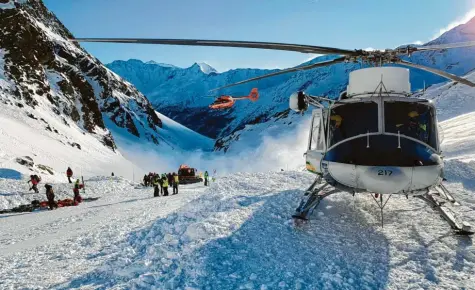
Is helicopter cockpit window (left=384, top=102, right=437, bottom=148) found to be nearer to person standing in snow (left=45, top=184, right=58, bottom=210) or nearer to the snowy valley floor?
the snowy valley floor

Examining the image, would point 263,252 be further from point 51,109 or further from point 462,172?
point 51,109

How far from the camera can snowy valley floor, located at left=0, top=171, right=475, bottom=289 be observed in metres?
5.32

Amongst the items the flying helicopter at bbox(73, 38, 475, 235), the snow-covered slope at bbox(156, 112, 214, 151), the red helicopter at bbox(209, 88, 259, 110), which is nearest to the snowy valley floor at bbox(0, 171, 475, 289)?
the flying helicopter at bbox(73, 38, 475, 235)

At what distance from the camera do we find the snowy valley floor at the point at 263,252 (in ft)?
17.4

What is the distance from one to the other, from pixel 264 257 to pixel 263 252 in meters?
0.21

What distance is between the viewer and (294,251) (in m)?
6.30

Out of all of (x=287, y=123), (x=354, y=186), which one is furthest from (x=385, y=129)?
(x=287, y=123)

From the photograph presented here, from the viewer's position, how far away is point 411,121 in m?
7.00

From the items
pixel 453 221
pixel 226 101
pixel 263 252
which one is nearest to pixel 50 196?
pixel 263 252

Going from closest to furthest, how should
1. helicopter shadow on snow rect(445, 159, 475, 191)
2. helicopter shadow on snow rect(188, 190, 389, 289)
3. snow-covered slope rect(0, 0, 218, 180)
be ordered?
1. helicopter shadow on snow rect(188, 190, 389, 289)
2. helicopter shadow on snow rect(445, 159, 475, 191)
3. snow-covered slope rect(0, 0, 218, 180)

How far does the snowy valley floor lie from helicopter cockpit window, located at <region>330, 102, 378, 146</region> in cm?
206

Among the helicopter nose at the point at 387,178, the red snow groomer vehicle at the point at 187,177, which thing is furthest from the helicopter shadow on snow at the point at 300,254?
the red snow groomer vehicle at the point at 187,177

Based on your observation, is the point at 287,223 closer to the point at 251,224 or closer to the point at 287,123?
the point at 251,224

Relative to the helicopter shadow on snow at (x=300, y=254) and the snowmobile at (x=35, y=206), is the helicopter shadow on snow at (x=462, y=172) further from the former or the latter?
the snowmobile at (x=35, y=206)
